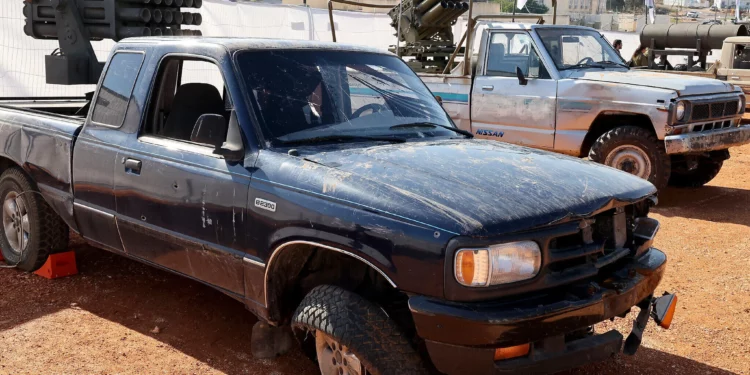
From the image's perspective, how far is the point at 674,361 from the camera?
443cm

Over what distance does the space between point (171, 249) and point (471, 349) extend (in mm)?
1981

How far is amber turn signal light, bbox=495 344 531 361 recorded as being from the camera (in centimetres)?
316

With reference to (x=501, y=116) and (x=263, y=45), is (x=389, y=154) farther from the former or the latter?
(x=501, y=116)

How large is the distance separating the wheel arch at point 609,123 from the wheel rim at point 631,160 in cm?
28

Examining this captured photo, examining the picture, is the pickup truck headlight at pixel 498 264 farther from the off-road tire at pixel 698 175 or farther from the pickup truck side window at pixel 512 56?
the off-road tire at pixel 698 175

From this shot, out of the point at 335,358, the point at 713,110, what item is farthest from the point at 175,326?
the point at 713,110

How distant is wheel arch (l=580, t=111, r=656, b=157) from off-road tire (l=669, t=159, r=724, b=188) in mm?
1293

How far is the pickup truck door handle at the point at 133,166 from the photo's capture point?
4.45 metres

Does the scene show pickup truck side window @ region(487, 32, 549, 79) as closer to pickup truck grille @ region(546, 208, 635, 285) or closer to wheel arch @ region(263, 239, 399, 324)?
pickup truck grille @ region(546, 208, 635, 285)

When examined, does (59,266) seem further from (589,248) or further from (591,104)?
(591,104)

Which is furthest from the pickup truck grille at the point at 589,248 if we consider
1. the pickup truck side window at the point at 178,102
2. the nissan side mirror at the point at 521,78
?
the nissan side mirror at the point at 521,78

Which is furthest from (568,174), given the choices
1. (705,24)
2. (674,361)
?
(705,24)

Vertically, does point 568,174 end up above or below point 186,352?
above

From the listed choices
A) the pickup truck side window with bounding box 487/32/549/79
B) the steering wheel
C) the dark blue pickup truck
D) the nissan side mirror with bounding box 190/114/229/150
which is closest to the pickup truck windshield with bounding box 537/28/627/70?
the pickup truck side window with bounding box 487/32/549/79
